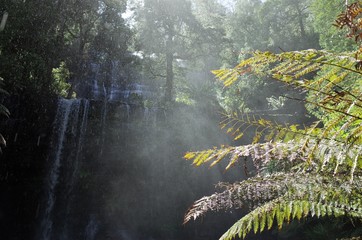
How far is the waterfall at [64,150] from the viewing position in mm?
12727

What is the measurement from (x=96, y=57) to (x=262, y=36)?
15.2m

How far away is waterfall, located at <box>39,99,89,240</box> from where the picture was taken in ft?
41.8

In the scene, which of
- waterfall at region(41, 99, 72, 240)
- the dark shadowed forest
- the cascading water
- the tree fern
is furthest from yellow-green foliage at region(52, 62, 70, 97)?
the tree fern

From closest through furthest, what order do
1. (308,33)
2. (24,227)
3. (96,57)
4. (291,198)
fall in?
(291,198) < (24,227) < (96,57) < (308,33)

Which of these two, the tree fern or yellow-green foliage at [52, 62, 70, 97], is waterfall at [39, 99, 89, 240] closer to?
yellow-green foliage at [52, 62, 70, 97]

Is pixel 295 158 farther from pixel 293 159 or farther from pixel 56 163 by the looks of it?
pixel 56 163

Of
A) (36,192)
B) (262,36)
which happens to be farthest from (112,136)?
(262,36)

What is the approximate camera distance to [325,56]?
171 centimetres

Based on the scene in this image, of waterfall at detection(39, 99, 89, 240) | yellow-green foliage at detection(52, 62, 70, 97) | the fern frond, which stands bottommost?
the fern frond

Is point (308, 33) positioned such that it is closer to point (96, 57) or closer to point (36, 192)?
point (96, 57)

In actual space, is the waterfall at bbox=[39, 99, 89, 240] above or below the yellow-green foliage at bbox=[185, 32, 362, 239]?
above

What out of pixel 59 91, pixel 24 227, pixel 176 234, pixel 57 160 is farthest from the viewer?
pixel 59 91

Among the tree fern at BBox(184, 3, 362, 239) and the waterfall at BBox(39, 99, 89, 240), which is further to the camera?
the waterfall at BBox(39, 99, 89, 240)

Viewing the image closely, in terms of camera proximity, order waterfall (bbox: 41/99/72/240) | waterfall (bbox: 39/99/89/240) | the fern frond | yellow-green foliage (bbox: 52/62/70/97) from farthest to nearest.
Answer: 1. yellow-green foliage (bbox: 52/62/70/97)
2. waterfall (bbox: 39/99/89/240)
3. waterfall (bbox: 41/99/72/240)
4. the fern frond
